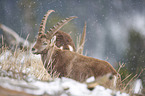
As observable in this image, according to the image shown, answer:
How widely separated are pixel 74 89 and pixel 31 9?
234 cm

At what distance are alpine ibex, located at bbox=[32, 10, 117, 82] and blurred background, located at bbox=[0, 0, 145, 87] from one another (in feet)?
2.25

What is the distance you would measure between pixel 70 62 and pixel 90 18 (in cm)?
136

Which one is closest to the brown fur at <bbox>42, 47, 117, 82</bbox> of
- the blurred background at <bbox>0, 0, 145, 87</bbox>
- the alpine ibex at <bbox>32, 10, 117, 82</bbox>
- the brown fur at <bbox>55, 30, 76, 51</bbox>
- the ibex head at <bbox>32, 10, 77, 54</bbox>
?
the alpine ibex at <bbox>32, 10, 117, 82</bbox>

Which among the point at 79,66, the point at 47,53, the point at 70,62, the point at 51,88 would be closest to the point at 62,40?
the point at 47,53

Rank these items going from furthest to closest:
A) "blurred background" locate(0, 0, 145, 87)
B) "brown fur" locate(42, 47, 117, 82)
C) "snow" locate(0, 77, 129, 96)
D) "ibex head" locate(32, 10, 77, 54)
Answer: "blurred background" locate(0, 0, 145, 87) < "ibex head" locate(32, 10, 77, 54) < "brown fur" locate(42, 47, 117, 82) < "snow" locate(0, 77, 129, 96)

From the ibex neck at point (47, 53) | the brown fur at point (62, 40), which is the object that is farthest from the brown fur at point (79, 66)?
the brown fur at point (62, 40)

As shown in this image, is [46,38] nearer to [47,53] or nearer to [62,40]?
[47,53]

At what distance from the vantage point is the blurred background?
9.03ft

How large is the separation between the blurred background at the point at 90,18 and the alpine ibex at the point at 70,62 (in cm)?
69

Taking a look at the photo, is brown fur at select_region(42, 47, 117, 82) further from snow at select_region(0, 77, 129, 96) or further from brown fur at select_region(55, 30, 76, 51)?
brown fur at select_region(55, 30, 76, 51)

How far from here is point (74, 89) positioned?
110 cm

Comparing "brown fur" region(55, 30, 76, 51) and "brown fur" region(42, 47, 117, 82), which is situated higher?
"brown fur" region(55, 30, 76, 51)

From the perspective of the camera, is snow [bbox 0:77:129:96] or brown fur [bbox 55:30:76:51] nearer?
snow [bbox 0:77:129:96]

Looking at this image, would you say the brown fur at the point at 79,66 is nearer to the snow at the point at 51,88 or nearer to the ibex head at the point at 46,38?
the ibex head at the point at 46,38
